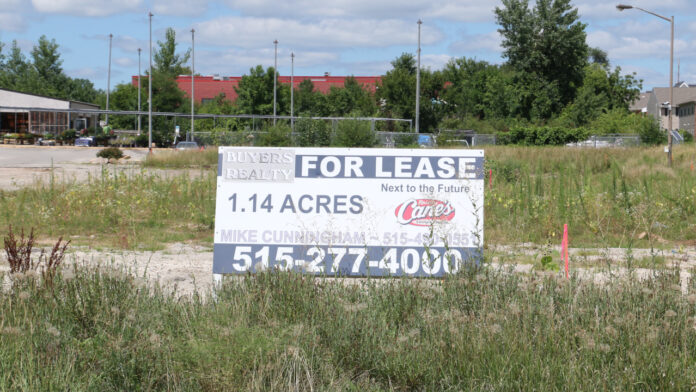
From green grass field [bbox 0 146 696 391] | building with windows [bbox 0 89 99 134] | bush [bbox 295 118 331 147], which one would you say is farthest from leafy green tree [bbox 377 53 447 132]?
green grass field [bbox 0 146 696 391]

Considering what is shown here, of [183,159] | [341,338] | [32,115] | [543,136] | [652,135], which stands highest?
[32,115]

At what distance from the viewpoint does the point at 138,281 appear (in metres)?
5.64

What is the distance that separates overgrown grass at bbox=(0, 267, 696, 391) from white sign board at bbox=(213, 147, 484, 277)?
111cm

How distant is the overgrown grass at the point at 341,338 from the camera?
14.0ft

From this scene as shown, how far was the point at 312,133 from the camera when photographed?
3616 centimetres

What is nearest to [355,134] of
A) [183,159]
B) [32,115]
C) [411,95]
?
[183,159]

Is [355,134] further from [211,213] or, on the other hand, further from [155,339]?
[155,339]

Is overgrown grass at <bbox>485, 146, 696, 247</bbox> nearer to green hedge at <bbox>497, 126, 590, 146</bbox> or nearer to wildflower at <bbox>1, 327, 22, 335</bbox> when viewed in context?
wildflower at <bbox>1, 327, 22, 335</bbox>

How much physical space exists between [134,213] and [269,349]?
981cm

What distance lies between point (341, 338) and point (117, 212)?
32.0 feet

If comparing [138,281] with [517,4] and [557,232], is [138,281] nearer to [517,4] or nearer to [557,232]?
[557,232]

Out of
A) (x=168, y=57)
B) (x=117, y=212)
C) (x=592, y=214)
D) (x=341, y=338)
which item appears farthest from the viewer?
(x=168, y=57)

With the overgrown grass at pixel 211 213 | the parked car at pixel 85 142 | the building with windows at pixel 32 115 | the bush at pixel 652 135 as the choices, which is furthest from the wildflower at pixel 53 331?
the building with windows at pixel 32 115

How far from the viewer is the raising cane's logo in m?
7.02
